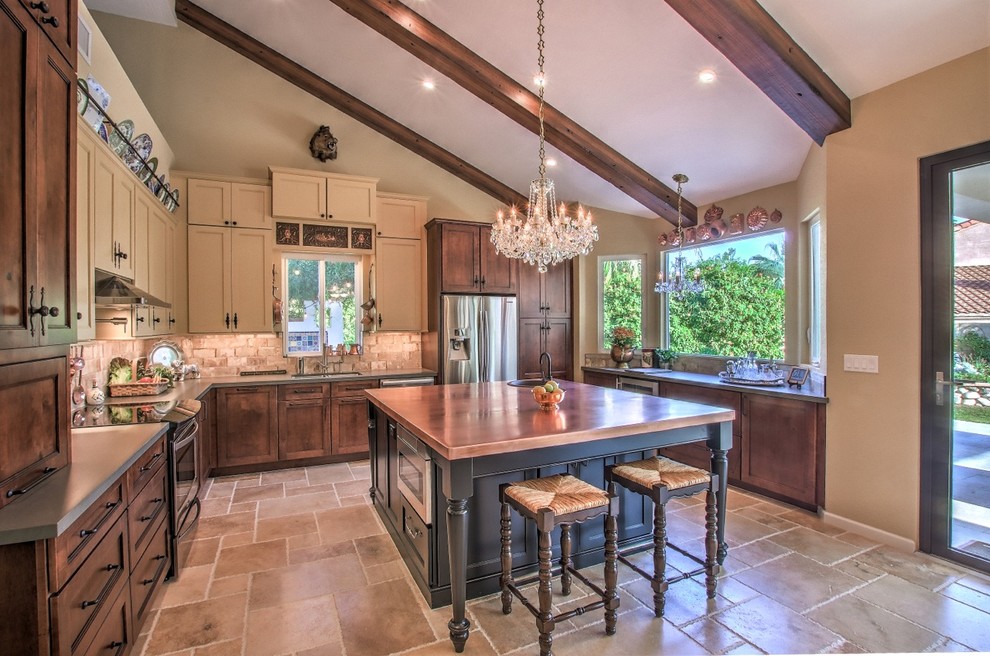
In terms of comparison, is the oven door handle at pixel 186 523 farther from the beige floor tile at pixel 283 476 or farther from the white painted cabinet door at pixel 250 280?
the white painted cabinet door at pixel 250 280

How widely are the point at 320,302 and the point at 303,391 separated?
44.4 inches

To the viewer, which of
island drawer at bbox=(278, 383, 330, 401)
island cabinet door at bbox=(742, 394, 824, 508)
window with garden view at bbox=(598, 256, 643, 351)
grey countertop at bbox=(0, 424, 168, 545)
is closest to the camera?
grey countertop at bbox=(0, 424, 168, 545)

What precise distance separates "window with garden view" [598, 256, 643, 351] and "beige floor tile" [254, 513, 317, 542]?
158 inches

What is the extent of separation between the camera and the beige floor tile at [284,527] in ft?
10.5

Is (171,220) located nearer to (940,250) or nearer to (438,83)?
(438,83)

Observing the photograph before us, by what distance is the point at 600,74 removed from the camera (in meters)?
3.66

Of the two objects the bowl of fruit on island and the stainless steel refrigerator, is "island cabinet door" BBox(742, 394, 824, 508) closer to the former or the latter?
the bowl of fruit on island

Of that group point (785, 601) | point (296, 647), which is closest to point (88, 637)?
point (296, 647)

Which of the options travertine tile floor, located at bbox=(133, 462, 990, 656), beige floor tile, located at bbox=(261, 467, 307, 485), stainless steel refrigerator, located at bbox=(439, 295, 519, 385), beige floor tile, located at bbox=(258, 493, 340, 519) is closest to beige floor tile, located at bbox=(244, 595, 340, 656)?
travertine tile floor, located at bbox=(133, 462, 990, 656)

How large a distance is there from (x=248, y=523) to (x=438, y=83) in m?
4.05

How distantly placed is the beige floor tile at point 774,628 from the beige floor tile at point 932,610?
1.56 feet

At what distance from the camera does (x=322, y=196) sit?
5.04 m

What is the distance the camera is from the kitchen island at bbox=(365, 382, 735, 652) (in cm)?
205

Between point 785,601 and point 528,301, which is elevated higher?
point 528,301
